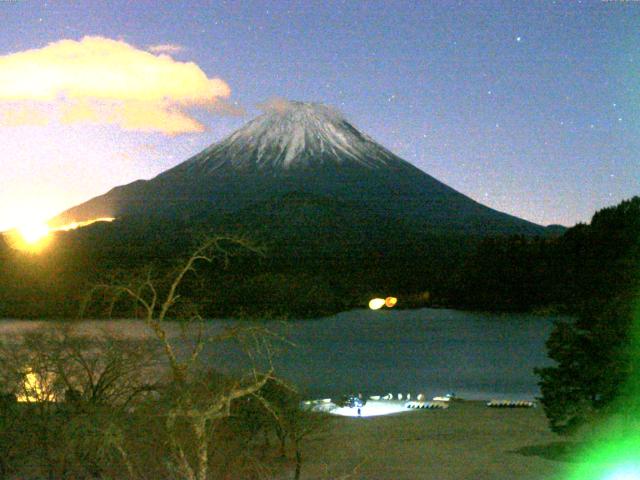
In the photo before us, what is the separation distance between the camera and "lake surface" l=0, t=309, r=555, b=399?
33.9 metres

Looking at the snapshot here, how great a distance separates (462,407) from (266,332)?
18189 mm

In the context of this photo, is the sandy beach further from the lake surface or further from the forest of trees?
the lake surface

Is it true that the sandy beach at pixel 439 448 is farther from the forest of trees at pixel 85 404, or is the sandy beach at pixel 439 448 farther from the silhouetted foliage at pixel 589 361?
the forest of trees at pixel 85 404

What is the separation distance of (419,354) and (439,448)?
3785cm

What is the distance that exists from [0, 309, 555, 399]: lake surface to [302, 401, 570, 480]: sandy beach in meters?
8.71

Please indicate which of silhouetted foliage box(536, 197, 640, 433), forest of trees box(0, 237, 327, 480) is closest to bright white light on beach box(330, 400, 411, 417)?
silhouetted foliage box(536, 197, 640, 433)

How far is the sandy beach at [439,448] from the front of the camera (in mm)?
10734

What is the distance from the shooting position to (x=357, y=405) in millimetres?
21969

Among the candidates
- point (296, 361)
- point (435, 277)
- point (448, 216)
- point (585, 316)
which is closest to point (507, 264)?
point (435, 277)

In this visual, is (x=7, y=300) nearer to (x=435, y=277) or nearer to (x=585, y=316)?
(x=585, y=316)

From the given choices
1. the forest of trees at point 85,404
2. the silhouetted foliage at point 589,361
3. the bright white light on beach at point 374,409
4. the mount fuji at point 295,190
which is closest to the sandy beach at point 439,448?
the silhouetted foliage at point 589,361

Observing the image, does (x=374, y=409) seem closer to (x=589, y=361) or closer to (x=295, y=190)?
(x=589, y=361)

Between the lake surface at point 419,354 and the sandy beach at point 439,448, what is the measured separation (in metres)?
8.71

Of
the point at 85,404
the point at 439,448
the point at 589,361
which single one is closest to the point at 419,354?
the point at 439,448
